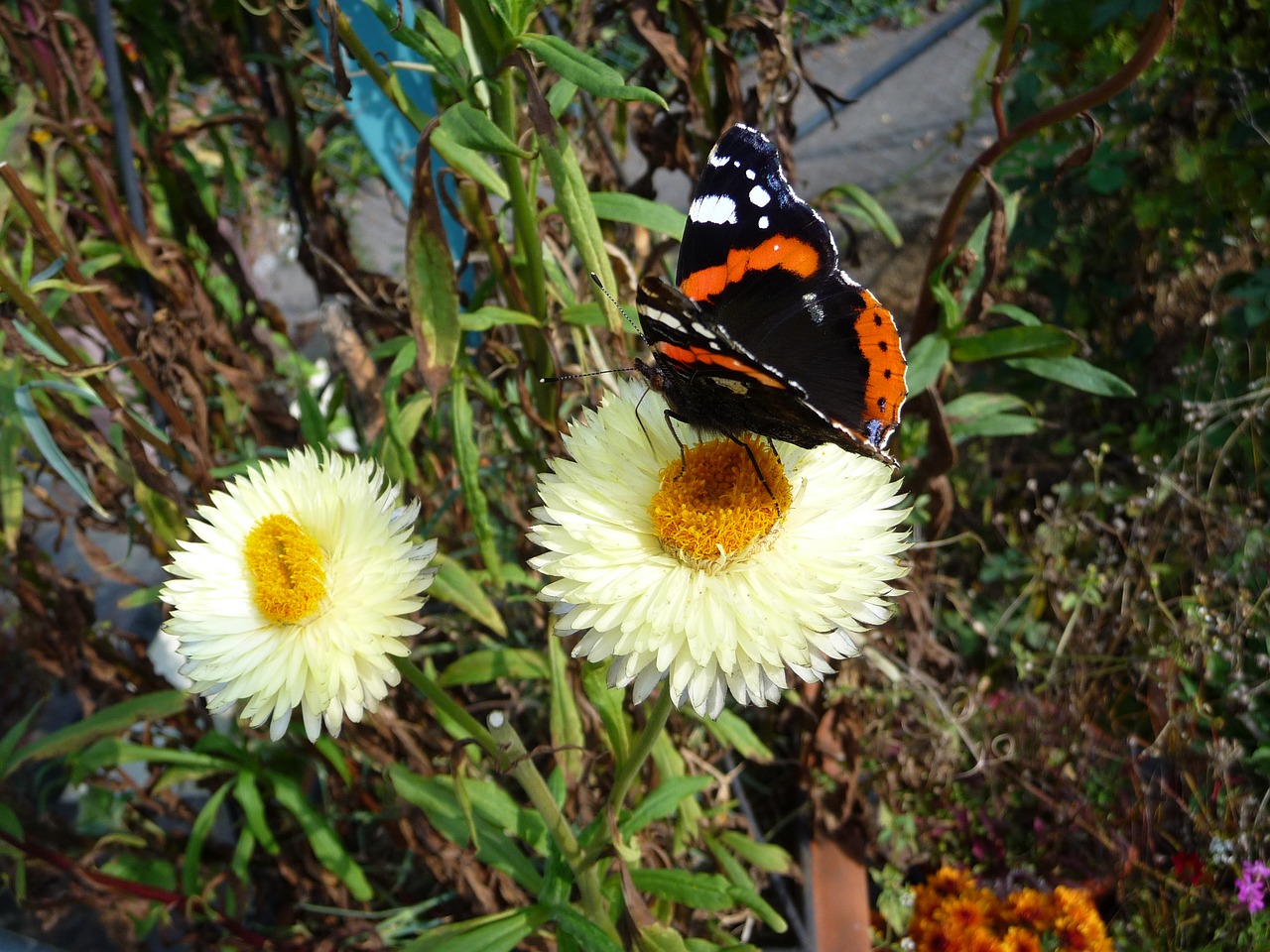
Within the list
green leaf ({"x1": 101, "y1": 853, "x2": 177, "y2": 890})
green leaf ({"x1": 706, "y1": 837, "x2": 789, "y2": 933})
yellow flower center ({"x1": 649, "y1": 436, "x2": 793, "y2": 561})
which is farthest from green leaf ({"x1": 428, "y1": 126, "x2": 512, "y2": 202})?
green leaf ({"x1": 101, "y1": 853, "x2": 177, "y2": 890})

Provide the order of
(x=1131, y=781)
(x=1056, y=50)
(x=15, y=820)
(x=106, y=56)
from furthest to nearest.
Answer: (x=1056, y=50)
(x=1131, y=781)
(x=106, y=56)
(x=15, y=820)

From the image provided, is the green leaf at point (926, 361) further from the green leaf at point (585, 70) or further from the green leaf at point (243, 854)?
the green leaf at point (243, 854)

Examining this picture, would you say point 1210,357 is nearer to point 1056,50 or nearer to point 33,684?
point 1056,50

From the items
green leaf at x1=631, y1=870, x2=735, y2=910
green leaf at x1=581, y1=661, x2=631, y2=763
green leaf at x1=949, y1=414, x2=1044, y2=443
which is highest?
green leaf at x1=581, y1=661, x2=631, y2=763

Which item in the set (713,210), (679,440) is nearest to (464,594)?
(679,440)

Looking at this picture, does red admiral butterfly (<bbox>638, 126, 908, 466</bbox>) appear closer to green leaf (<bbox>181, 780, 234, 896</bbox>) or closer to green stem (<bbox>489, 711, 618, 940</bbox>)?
green stem (<bbox>489, 711, 618, 940</bbox>)

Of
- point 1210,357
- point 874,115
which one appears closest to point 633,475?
point 1210,357

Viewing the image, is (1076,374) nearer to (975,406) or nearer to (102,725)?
(975,406)
